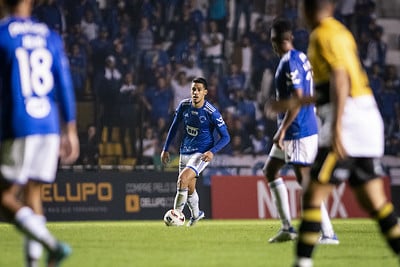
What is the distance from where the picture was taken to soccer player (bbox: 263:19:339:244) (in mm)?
10953

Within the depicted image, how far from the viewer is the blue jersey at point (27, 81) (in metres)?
6.79

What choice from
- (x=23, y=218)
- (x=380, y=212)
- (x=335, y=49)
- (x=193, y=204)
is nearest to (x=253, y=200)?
(x=193, y=204)

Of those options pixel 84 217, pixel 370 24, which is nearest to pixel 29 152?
pixel 84 217

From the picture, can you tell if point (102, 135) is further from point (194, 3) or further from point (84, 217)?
point (194, 3)

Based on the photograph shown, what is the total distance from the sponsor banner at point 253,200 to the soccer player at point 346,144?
13060 millimetres

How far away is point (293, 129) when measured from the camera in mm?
11141

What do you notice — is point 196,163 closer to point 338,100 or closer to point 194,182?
point 194,182

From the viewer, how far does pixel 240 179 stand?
67.7 feet

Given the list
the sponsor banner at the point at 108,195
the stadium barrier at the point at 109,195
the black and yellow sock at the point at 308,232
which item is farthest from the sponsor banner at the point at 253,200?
the black and yellow sock at the point at 308,232

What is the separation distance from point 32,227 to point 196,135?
9271mm

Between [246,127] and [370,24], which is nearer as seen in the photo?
[246,127]

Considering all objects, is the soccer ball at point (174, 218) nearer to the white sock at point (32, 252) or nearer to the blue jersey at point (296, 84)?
the blue jersey at point (296, 84)

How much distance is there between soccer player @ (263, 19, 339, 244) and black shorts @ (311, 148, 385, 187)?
343cm

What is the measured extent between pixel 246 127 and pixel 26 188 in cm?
1517
